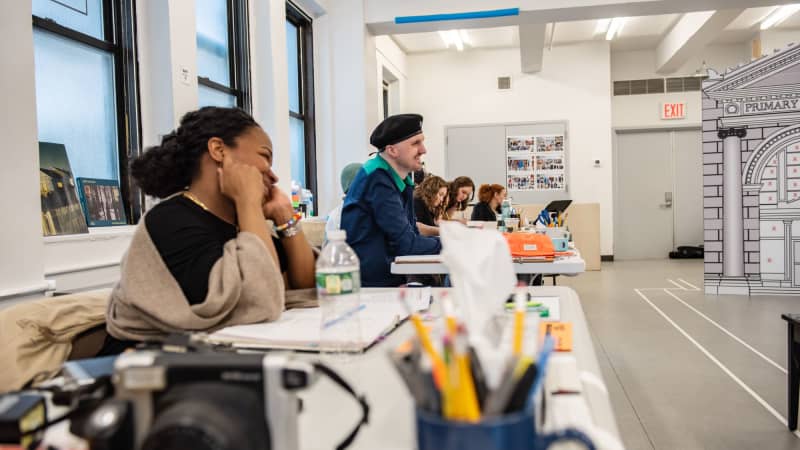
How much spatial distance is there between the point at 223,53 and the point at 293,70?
4.47 feet

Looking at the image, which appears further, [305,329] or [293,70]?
[293,70]

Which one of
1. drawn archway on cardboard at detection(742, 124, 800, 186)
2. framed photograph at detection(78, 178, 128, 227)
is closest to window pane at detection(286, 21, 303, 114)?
framed photograph at detection(78, 178, 128, 227)

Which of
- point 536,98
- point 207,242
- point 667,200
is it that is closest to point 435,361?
point 207,242

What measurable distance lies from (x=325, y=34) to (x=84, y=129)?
3173 millimetres

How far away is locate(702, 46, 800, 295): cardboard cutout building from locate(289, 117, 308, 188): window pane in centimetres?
406

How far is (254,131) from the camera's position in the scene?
1.50 meters

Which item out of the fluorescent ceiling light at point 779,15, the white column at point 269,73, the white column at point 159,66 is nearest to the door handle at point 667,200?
the fluorescent ceiling light at point 779,15

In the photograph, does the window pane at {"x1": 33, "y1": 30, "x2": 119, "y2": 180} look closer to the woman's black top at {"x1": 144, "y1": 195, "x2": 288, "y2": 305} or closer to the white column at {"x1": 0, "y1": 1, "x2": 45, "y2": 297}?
the white column at {"x1": 0, "y1": 1, "x2": 45, "y2": 297}

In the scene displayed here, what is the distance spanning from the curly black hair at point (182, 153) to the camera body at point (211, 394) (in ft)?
3.16

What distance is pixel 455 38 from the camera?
8.43 metres

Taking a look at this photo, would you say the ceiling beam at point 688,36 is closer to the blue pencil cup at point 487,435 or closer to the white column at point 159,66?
the white column at point 159,66

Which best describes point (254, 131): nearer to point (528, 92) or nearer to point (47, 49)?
point (47, 49)

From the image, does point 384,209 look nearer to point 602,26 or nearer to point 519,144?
point 602,26

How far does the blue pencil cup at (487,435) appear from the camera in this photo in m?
0.47
